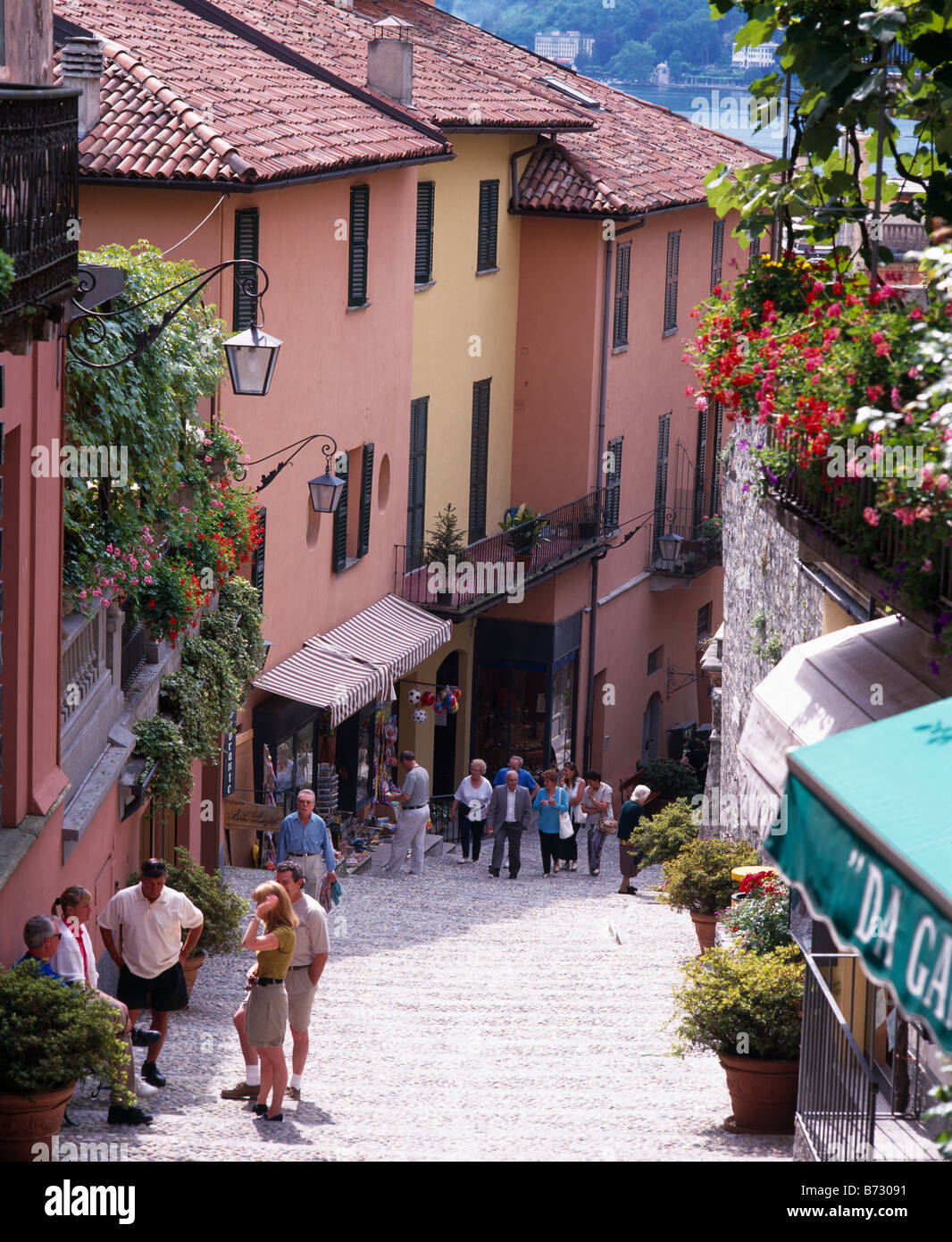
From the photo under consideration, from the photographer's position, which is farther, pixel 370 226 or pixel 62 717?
pixel 370 226

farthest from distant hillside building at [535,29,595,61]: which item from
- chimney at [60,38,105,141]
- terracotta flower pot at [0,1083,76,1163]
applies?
terracotta flower pot at [0,1083,76,1163]

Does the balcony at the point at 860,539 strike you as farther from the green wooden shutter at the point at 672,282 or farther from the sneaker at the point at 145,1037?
the green wooden shutter at the point at 672,282

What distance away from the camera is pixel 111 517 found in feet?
40.8

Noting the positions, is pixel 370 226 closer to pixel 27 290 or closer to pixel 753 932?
pixel 753 932

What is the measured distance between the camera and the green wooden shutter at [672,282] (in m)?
33.8

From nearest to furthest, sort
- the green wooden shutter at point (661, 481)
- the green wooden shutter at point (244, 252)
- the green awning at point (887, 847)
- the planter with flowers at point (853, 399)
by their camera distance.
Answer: the green awning at point (887, 847), the planter with flowers at point (853, 399), the green wooden shutter at point (244, 252), the green wooden shutter at point (661, 481)

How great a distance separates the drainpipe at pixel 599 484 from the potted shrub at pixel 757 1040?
20.3 meters

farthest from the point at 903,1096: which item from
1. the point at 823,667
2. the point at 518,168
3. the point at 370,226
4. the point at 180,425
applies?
the point at 518,168

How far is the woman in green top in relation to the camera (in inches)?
382

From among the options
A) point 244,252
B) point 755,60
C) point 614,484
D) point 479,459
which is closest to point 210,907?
point 244,252

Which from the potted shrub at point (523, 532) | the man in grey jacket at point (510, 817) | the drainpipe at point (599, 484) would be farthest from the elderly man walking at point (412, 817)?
the drainpipe at point (599, 484)

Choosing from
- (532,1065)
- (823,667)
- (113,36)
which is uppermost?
(113,36)

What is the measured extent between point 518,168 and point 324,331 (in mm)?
9486

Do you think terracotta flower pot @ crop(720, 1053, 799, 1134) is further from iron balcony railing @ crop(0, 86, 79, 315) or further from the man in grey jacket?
the man in grey jacket
